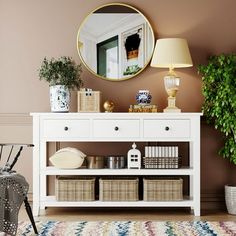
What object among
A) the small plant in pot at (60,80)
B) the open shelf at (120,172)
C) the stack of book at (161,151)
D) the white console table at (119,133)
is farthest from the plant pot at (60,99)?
the stack of book at (161,151)

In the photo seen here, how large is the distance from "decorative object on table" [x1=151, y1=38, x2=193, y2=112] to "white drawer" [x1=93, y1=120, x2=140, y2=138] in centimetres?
34

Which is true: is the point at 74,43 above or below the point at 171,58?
above

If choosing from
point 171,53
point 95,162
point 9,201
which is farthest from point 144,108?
point 9,201

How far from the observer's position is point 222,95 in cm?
482

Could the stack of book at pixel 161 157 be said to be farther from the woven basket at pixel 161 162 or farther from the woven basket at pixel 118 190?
the woven basket at pixel 118 190

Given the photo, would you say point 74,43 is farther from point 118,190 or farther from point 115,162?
point 118,190

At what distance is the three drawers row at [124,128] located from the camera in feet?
15.6

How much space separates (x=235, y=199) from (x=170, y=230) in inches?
37.3

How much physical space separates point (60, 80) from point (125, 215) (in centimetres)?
127

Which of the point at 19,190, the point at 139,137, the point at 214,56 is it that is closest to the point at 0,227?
the point at 19,190

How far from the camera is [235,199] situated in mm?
4887

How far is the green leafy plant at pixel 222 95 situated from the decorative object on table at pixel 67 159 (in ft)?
3.89

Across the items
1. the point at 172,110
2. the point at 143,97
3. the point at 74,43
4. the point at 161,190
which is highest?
the point at 74,43

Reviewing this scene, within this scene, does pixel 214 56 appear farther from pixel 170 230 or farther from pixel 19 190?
pixel 19 190
